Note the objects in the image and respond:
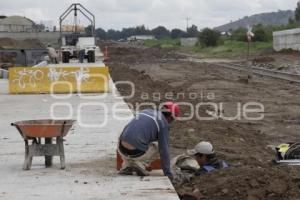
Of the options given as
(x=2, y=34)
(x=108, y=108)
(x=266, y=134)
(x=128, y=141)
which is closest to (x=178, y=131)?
(x=266, y=134)

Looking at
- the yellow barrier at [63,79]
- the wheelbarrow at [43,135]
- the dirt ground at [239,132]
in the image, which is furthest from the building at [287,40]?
the wheelbarrow at [43,135]

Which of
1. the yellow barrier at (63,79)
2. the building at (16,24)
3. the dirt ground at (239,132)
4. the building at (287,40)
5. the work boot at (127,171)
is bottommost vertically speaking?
the dirt ground at (239,132)

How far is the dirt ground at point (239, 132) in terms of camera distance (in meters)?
8.50

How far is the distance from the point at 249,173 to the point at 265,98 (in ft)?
50.4

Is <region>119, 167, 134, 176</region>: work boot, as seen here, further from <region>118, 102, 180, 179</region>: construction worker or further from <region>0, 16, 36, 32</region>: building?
<region>0, 16, 36, 32</region>: building

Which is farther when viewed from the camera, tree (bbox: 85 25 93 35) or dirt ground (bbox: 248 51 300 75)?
tree (bbox: 85 25 93 35)

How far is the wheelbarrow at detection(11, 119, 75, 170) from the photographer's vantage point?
9.60 metres

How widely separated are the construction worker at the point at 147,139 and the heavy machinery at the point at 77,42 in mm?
36569

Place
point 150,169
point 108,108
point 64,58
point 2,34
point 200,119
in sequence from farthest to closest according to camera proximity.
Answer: point 2,34
point 64,58
point 108,108
point 200,119
point 150,169

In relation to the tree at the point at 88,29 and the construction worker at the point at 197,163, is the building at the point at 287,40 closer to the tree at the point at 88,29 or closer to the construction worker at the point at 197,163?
the tree at the point at 88,29

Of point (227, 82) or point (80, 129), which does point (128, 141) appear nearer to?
point (80, 129)

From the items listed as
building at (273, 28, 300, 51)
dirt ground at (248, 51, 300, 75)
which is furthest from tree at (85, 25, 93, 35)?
building at (273, 28, 300, 51)

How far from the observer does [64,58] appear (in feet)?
155

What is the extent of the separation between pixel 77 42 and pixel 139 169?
1555 inches
